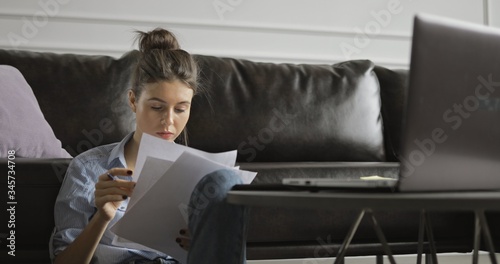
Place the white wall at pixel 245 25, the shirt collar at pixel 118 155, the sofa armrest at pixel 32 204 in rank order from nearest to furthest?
the shirt collar at pixel 118 155, the sofa armrest at pixel 32 204, the white wall at pixel 245 25

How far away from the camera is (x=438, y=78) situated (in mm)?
833

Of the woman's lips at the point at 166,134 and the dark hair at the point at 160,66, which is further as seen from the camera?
the dark hair at the point at 160,66

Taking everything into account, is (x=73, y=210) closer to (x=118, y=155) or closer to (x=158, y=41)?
(x=118, y=155)

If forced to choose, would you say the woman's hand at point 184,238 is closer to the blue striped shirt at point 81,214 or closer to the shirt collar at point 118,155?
the blue striped shirt at point 81,214

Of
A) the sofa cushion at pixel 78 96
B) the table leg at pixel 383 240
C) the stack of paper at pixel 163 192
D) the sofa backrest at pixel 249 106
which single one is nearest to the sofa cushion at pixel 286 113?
the sofa backrest at pixel 249 106

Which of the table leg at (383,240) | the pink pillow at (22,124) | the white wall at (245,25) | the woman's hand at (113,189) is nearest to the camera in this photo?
the table leg at (383,240)

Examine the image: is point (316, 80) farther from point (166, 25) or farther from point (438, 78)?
point (438, 78)

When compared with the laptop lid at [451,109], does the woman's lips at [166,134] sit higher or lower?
higher

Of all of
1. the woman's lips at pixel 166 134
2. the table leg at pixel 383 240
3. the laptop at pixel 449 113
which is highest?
the woman's lips at pixel 166 134

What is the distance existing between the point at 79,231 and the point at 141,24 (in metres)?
1.64

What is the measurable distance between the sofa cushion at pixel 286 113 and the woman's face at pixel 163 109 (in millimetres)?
729

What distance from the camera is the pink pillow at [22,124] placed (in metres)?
1.85

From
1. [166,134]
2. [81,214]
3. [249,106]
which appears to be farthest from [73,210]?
[249,106]

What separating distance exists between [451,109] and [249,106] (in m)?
1.56
